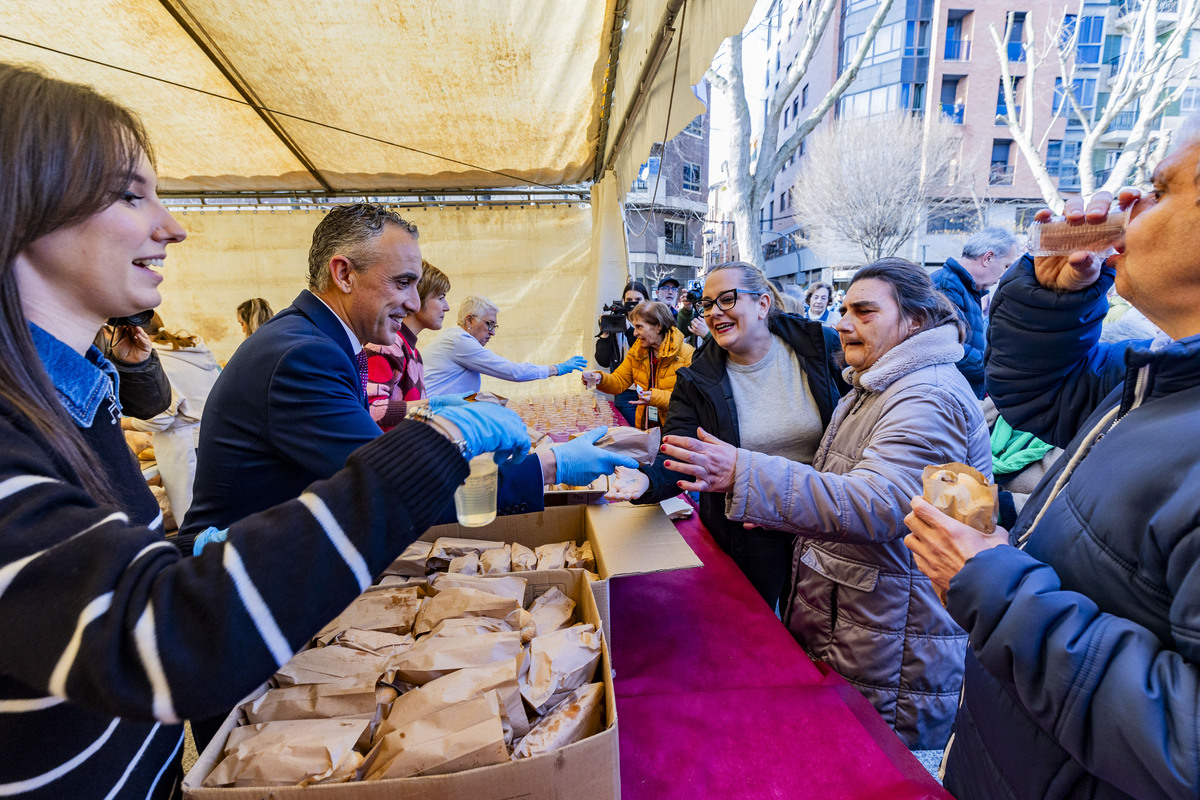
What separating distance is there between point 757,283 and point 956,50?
98.9 feet

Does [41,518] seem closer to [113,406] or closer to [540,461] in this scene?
[113,406]

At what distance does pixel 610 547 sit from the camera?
141 centimetres

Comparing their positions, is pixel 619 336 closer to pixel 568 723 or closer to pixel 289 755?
pixel 568 723

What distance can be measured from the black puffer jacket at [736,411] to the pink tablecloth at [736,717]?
539mm

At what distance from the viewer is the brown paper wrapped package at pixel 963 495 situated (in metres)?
0.90

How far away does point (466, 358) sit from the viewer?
4285mm

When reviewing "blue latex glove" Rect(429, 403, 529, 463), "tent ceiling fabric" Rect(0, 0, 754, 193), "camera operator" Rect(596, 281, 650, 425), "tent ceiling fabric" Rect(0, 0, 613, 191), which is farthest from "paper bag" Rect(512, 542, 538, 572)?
"camera operator" Rect(596, 281, 650, 425)

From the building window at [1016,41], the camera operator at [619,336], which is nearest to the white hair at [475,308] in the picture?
the camera operator at [619,336]

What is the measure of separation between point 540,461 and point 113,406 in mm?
927

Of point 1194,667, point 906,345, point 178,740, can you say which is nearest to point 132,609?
point 178,740

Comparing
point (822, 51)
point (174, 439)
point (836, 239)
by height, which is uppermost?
point (822, 51)

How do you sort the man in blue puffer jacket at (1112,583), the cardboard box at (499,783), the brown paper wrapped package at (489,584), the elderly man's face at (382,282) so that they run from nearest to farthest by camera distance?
the man in blue puffer jacket at (1112,583) → the cardboard box at (499,783) → the brown paper wrapped package at (489,584) → the elderly man's face at (382,282)

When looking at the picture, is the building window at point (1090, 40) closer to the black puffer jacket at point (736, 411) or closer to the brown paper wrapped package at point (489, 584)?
the black puffer jacket at point (736, 411)

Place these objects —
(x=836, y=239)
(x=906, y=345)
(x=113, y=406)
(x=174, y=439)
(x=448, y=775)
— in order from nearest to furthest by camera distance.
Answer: (x=448, y=775), (x=113, y=406), (x=906, y=345), (x=174, y=439), (x=836, y=239)
